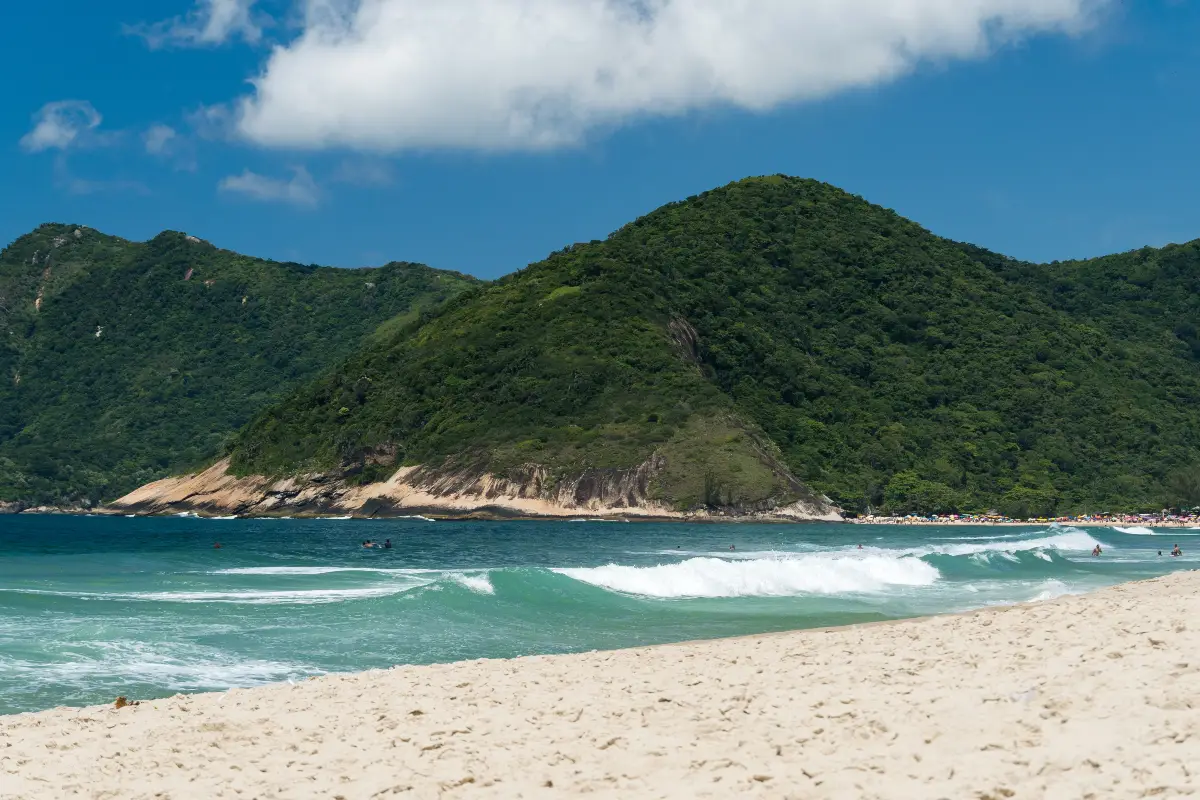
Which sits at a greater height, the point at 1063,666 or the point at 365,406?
the point at 365,406

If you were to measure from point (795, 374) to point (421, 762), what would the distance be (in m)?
138

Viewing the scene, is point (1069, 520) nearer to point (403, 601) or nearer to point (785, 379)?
point (785, 379)

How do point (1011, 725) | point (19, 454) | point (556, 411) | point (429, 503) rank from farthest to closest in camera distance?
point (19, 454) → point (556, 411) → point (429, 503) → point (1011, 725)

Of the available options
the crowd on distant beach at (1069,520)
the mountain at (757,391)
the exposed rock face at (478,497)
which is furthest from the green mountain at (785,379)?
the crowd on distant beach at (1069,520)

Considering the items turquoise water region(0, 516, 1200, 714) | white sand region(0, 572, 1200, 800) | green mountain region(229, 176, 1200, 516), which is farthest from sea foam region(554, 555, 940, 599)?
green mountain region(229, 176, 1200, 516)

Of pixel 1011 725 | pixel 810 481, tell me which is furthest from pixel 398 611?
pixel 810 481

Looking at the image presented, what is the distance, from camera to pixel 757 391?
5551 inches

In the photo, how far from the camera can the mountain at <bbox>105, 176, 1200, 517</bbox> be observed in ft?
389

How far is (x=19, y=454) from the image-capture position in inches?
7480

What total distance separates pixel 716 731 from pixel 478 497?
105546 millimetres

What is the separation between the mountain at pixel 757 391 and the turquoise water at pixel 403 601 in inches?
2155

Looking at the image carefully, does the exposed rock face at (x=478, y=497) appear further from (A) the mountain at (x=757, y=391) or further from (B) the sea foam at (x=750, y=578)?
(B) the sea foam at (x=750, y=578)

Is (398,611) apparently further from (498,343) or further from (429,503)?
(498,343)

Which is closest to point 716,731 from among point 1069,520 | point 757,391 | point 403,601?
point 403,601
